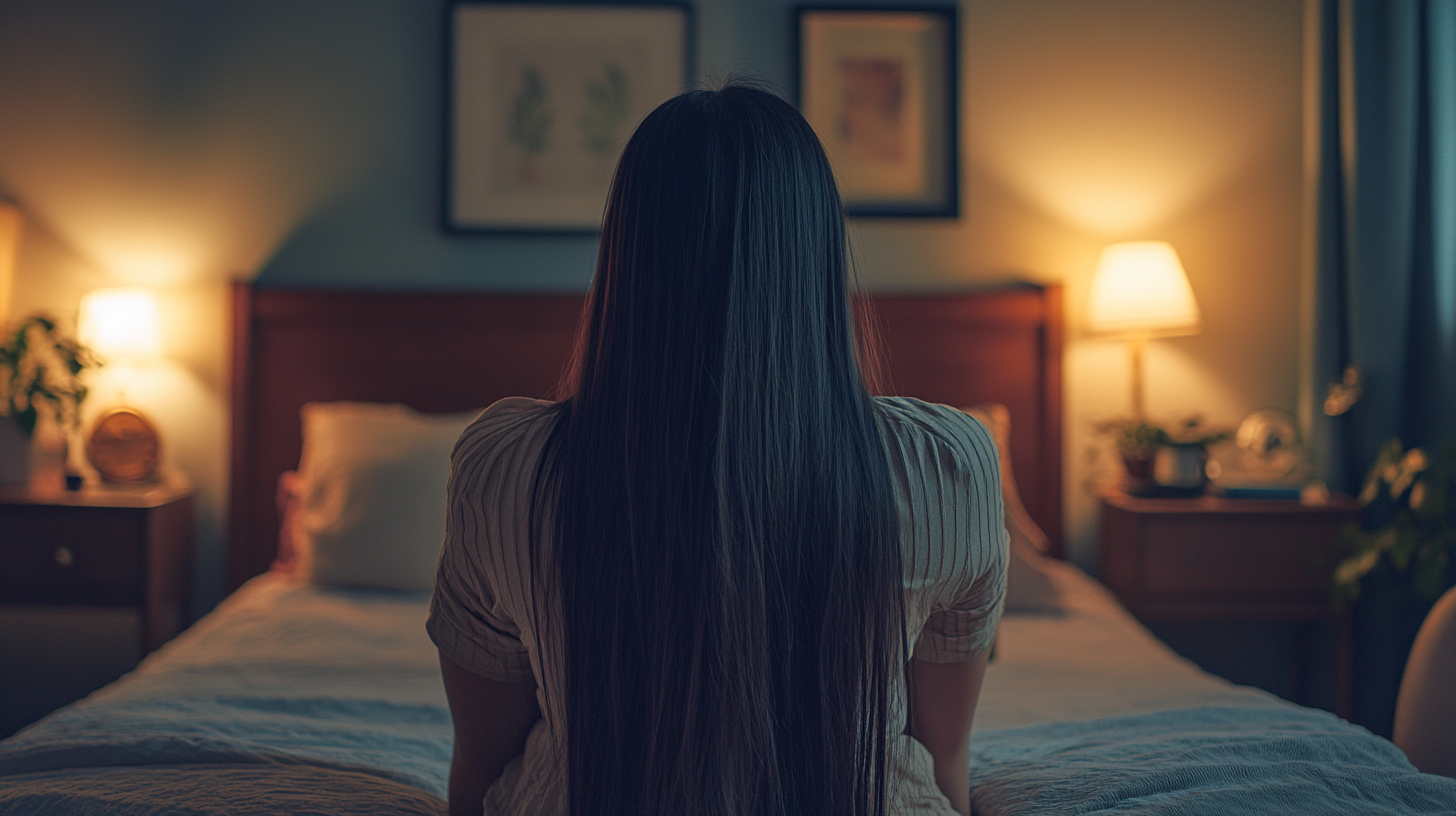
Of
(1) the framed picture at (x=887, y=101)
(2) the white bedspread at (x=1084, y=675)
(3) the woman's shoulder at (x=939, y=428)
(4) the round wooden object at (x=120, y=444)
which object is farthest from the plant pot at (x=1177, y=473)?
(4) the round wooden object at (x=120, y=444)

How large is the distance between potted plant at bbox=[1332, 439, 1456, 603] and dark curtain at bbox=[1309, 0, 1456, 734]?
116 mm

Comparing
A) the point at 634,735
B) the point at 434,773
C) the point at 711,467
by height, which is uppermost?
the point at 711,467

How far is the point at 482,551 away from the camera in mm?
768

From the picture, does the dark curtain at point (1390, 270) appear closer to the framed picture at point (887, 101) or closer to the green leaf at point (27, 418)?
the framed picture at point (887, 101)

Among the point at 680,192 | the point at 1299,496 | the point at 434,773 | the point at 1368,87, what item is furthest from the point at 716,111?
the point at 1368,87

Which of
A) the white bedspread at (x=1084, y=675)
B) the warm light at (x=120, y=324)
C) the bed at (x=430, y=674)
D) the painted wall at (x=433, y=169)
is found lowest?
the white bedspread at (x=1084, y=675)

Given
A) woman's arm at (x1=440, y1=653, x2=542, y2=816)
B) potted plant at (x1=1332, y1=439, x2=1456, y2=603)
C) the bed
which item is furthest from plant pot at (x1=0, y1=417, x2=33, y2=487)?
potted plant at (x1=1332, y1=439, x2=1456, y2=603)

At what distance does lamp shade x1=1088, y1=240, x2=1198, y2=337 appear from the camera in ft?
7.73

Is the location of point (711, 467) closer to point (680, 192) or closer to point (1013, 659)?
point (680, 192)

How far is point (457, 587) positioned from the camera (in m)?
0.80

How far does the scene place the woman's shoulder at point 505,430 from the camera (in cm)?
75

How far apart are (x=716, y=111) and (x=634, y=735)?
0.49 m

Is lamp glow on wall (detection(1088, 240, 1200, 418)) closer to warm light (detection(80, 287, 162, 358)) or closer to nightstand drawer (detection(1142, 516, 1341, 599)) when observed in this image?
nightstand drawer (detection(1142, 516, 1341, 599))

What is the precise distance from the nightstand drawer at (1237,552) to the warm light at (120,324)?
2.60m
